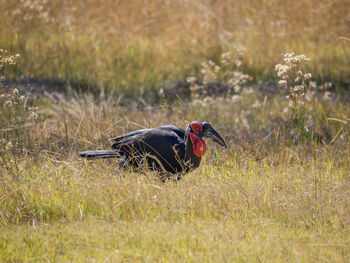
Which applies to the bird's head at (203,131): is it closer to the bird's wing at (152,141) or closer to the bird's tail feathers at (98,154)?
the bird's wing at (152,141)

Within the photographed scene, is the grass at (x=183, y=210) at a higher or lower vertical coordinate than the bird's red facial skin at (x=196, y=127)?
lower

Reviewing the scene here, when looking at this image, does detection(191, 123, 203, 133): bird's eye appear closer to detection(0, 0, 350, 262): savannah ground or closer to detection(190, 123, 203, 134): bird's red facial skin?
detection(190, 123, 203, 134): bird's red facial skin

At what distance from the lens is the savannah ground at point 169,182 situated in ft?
12.3

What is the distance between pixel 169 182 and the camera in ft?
16.5

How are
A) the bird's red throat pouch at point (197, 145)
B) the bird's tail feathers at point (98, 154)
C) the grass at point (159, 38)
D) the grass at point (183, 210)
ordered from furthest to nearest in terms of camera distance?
the grass at point (159, 38) < the bird's tail feathers at point (98, 154) < the bird's red throat pouch at point (197, 145) < the grass at point (183, 210)

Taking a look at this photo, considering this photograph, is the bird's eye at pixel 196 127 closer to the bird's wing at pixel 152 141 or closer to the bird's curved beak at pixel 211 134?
the bird's curved beak at pixel 211 134

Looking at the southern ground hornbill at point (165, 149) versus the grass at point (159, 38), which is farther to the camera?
the grass at point (159, 38)

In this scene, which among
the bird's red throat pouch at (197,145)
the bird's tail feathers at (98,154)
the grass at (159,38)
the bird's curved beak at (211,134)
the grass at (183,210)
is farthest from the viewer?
the grass at (159,38)

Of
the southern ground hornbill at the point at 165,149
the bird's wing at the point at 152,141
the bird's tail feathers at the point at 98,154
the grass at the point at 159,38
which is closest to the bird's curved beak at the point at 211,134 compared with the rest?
the southern ground hornbill at the point at 165,149

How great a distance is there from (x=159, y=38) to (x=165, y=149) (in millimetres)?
6742

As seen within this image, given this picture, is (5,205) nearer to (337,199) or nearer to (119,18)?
(337,199)

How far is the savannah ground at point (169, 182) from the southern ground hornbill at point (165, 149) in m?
0.15

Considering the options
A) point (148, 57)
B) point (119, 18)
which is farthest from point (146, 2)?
point (148, 57)

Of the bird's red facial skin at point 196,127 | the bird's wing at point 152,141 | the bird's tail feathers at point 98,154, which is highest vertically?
the bird's red facial skin at point 196,127
